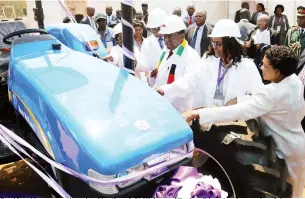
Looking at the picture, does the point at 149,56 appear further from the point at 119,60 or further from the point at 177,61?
the point at 177,61

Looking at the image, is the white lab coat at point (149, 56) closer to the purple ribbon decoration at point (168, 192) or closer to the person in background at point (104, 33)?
the person in background at point (104, 33)

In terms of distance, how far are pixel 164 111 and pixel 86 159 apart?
54cm

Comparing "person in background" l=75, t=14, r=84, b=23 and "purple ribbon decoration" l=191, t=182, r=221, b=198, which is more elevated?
"person in background" l=75, t=14, r=84, b=23

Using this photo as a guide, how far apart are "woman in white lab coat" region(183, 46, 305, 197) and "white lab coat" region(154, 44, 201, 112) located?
58 centimetres

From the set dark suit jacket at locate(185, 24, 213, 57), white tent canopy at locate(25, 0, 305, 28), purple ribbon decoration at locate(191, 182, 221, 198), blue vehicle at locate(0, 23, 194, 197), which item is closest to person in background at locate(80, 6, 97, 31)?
white tent canopy at locate(25, 0, 305, 28)

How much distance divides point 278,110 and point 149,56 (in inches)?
97.4

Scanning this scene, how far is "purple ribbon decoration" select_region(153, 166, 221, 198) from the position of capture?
1.72m

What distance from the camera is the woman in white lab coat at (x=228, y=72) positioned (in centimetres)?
281

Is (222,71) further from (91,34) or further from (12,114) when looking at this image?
(91,34)

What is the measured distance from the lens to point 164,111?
2023 mm

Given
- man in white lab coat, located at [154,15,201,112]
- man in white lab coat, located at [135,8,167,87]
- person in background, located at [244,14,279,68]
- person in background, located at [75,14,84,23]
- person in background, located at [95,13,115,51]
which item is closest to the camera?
man in white lab coat, located at [154,15,201,112]

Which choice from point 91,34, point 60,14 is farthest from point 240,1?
point 91,34

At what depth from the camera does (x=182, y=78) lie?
9.58 feet

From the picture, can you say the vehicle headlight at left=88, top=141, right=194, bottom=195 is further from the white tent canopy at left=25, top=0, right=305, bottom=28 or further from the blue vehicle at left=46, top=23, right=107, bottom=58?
the white tent canopy at left=25, top=0, right=305, bottom=28
